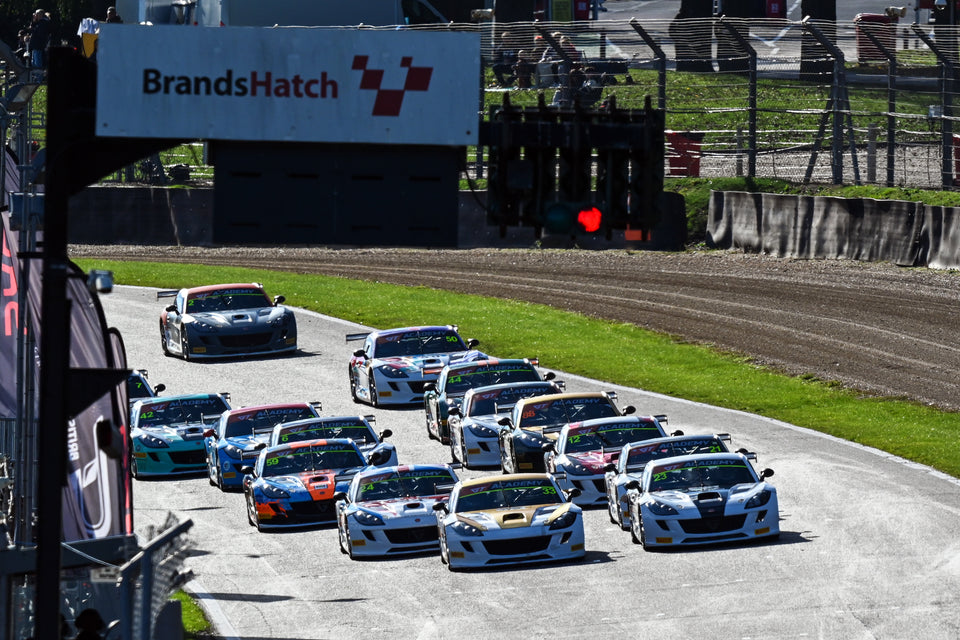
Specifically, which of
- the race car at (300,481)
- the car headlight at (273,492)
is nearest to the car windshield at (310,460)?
the race car at (300,481)

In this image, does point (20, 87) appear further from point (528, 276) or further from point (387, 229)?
point (528, 276)

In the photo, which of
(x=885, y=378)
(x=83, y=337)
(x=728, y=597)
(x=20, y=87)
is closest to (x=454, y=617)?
(x=728, y=597)

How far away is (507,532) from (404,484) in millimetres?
2423

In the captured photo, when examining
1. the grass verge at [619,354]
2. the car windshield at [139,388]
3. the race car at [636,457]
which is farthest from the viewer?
the car windshield at [139,388]

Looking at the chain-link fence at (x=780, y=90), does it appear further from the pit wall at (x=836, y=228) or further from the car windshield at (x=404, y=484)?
the car windshield at (x=404, y=484)

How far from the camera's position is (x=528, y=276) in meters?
46.3

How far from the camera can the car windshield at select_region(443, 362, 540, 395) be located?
99.5ft

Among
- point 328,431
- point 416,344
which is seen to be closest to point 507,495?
point 328,431

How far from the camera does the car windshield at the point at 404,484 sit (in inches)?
917

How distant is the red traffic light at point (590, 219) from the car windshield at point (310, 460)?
44.4 feet

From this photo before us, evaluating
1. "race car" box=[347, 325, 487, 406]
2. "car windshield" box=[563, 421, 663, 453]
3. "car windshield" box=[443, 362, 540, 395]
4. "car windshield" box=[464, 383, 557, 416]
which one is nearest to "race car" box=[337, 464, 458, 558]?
"car windshield" box=[563, 421, 663, 453]

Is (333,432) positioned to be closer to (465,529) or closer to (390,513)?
(390,513)

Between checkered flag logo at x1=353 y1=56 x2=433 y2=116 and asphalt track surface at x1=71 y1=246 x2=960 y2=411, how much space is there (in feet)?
69.3

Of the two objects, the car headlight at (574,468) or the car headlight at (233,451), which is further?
the car headlight at (233,451)
